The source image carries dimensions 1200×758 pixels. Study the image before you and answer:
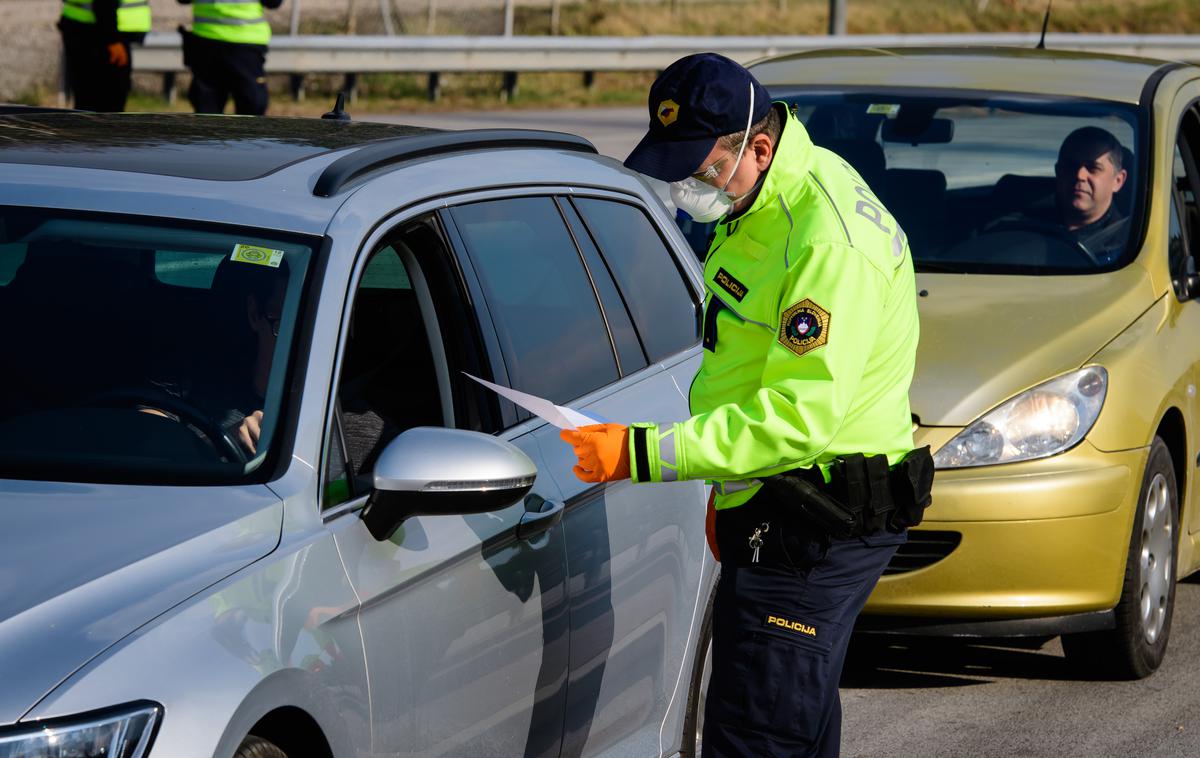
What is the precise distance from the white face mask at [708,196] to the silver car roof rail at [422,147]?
614mm

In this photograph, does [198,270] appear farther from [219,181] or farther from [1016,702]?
[1016,702]

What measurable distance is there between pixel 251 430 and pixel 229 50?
9930 mm

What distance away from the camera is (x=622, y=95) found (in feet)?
77.2

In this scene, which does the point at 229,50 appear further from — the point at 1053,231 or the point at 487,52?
the point at 487,52

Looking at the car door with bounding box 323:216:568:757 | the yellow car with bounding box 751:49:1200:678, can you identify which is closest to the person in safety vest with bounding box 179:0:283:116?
the yellow car with bounding box 751:49:1200:678

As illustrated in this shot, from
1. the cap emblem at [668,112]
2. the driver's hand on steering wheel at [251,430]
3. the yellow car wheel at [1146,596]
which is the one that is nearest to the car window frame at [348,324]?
the driver's hand on steering wheel at [251,430]

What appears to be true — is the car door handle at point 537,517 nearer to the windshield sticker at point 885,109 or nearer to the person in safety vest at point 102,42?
the windshield sticker at point 885,109

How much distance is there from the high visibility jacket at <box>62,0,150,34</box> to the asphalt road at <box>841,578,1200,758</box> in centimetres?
890

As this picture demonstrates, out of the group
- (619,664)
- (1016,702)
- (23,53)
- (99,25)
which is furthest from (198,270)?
(23,53)

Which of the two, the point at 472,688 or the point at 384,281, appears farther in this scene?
the point at 384,281

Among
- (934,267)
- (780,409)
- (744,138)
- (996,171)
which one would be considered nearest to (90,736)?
(780,409)

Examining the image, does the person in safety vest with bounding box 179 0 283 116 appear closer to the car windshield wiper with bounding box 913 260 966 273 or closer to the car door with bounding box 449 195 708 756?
the car windshield wiper with bounding box 913 260 966 273

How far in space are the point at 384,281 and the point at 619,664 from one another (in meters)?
0.93

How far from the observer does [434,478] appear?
307cm
